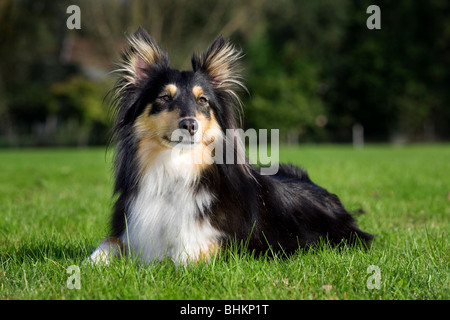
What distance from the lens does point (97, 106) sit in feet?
113

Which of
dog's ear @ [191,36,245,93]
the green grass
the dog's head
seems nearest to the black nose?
the dog's head

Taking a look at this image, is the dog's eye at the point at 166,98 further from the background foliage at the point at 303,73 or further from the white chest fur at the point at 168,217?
the background foliage at the point at 303,73

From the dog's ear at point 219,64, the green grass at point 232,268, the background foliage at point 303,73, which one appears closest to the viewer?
the green grass at point 232,268

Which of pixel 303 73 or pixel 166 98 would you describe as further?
pixel 303 73

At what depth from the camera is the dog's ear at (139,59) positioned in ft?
13.2

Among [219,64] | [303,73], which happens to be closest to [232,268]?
[219,64]

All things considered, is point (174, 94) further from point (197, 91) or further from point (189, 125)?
point (189, 125)

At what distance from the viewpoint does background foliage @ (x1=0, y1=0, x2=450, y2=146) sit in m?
36.9

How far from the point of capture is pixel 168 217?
357 centimetres

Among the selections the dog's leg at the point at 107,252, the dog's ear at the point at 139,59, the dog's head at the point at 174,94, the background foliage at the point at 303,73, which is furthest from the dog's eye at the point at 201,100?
the background foliage at the point at 303,73

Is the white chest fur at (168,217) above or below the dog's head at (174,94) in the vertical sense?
below

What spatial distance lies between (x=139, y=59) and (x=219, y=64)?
71 cm

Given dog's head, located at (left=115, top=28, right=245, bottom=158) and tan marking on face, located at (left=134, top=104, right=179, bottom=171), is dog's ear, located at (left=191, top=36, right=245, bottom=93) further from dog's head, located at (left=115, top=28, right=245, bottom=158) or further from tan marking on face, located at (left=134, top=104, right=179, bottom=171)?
tan marking on face, located at (left=134, top=104, right=179, bottom=171)

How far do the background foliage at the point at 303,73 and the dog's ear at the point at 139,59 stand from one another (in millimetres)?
31523
